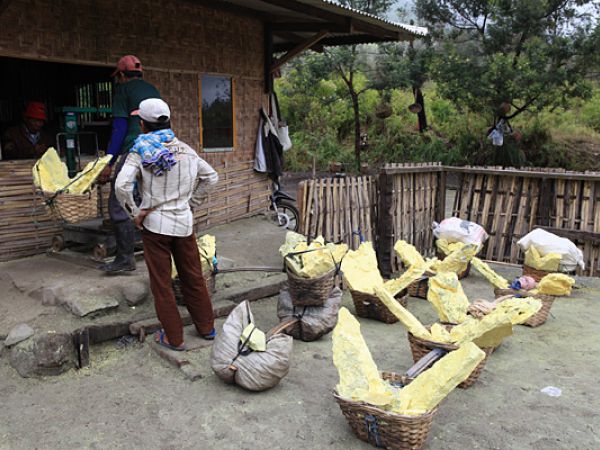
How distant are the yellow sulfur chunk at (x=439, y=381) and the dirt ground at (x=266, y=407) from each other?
0.34 meters

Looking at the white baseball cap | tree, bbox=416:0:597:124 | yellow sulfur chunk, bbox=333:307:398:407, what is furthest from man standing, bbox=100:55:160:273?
tree, bbox=416:0:597:124

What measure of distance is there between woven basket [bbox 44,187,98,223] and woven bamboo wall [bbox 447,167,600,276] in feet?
16.2

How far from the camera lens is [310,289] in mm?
4691

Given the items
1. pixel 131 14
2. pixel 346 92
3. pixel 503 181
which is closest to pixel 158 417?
pixel 131 14

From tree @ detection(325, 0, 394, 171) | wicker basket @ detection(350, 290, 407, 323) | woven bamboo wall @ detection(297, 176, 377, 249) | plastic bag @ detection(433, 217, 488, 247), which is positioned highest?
tree @ detection(325, 0, 394, 171)

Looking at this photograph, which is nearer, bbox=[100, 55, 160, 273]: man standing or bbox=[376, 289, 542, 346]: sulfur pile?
bbox=[376, 289, 542, 346]: sulfur pile

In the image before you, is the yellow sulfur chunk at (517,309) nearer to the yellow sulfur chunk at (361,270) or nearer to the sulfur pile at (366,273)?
the sulfur pile at (366,273)

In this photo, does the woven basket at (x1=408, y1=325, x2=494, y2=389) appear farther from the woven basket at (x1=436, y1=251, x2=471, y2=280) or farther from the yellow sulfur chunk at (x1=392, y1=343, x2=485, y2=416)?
the woven basket at (x1=436, y1=251, x2=471, y2=280)

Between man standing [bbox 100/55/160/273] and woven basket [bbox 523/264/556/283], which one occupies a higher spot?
man standing [bbox 100/55/160/273]

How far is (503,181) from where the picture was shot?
7523 millimetres

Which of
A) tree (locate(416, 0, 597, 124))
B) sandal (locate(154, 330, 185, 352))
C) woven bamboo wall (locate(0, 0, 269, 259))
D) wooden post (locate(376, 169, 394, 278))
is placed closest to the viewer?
sandal (locate(154, 330, 185, 352))

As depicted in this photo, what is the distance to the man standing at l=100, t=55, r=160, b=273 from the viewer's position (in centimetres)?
485

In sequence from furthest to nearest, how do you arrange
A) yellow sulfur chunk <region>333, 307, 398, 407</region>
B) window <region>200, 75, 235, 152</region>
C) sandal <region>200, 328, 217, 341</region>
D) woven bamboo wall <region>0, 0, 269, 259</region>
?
window <region>200, 75, 235, 152</region> < woven bamboo wall <region>0, 0, 269, 259</region> < sandal <region>200, 328, 217, 341</region> < yellow sulfur chunk <region>333, 307, 398, 407</region>

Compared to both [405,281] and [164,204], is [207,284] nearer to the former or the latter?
[164,204]
